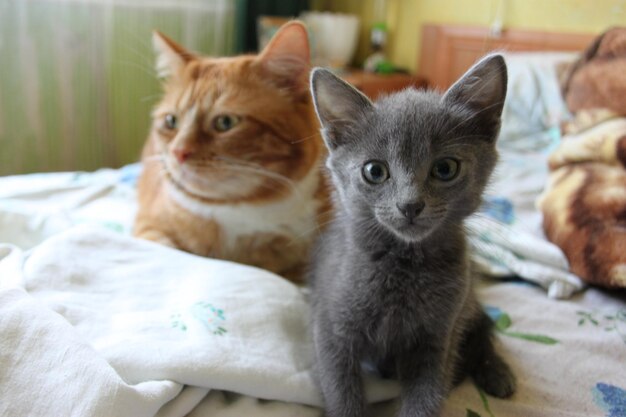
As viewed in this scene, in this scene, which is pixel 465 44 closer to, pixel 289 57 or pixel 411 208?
pixel 289 57

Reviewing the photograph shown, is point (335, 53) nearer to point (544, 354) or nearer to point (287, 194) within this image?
point (287, 194)

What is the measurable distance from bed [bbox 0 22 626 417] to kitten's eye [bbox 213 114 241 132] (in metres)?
0.32

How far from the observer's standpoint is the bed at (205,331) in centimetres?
72

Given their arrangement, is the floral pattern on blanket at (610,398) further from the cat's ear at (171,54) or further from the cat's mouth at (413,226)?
the cat's ear at (171,54)

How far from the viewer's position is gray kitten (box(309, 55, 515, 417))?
0.80m

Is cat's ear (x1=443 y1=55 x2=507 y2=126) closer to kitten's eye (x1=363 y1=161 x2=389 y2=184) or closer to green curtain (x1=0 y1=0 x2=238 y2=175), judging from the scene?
kitten's eye (x1=363 y1=161 x2=389 y2=184)

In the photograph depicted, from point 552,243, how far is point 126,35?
84.7 inches

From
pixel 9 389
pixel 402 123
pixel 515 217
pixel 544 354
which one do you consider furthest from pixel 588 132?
pixel 9 389

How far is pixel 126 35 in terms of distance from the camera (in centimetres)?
243

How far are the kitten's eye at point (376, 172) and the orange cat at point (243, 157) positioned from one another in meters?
0.41

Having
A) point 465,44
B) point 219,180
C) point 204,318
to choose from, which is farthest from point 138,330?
point 465,44

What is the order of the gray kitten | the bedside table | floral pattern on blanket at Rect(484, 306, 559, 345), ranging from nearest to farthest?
the gray kitten < floral pattern on blanket at Rect(484, 306, 559, 345) < the bedside table

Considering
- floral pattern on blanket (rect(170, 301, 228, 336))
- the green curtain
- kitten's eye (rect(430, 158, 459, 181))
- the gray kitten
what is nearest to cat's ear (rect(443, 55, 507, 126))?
the gray kitten

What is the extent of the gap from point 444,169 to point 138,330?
60cm
